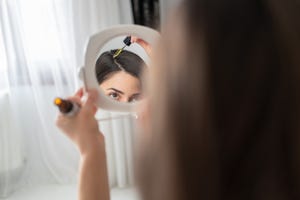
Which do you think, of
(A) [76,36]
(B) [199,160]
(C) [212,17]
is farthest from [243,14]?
(A) [76,36]

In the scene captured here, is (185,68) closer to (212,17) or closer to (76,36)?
(212,17)

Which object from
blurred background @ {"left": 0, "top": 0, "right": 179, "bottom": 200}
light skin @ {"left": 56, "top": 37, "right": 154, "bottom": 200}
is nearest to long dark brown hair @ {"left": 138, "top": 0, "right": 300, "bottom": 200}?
light skin @ {"left": 56, "top": 37, "right": 154, "bottom": 200}

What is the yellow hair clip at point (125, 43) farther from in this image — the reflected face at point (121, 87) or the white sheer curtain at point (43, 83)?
the white sheer curtain at point (43, 83)

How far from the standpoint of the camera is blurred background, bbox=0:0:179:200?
1586 millimetres

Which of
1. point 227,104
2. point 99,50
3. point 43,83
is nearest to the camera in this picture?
point 227,104

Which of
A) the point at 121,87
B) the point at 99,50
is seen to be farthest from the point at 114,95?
the point at 99,50

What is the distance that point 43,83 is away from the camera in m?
1.67

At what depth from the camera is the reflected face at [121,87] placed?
94 centimetres

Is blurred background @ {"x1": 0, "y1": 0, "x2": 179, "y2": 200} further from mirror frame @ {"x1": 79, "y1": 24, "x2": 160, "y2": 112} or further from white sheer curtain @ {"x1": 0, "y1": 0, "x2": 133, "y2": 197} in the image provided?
mirror frame @ {"x1": 79, "y1": 24, "x2": 160, "y2": 112}

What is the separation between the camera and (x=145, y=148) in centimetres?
43

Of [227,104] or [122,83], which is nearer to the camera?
[227,104]

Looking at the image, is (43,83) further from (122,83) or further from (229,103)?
(229,103)

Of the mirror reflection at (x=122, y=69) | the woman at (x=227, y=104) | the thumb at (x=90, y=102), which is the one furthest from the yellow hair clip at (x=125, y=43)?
the woman at (x=227, y=104)

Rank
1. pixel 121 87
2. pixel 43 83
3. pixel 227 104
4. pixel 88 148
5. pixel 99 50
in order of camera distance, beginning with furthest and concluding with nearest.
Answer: pixel 43 83 → pixel 121 87 → pixel 99 50 → pixel 88 148 → pixel 227 104
